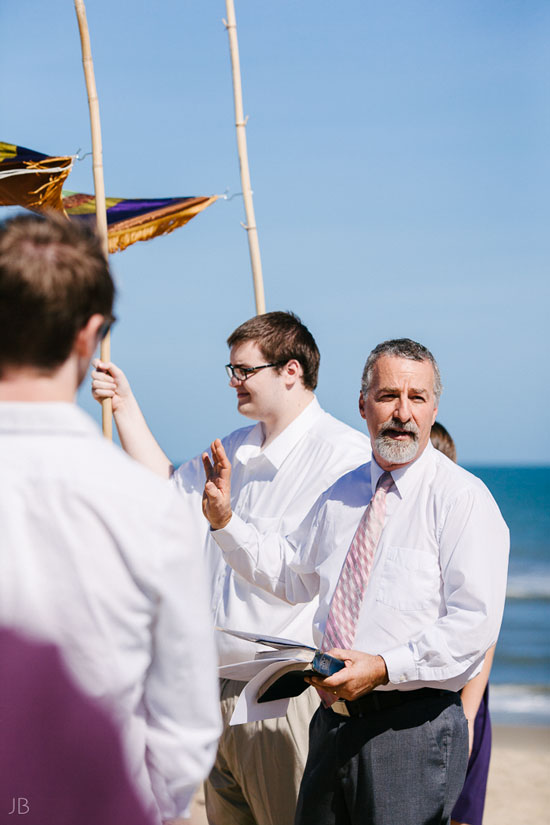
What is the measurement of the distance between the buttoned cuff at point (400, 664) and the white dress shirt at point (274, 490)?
1.01 m

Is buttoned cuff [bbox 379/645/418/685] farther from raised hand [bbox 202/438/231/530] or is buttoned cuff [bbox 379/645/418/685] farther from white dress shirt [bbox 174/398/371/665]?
white dress shirt [bbox 174/398/371/665]

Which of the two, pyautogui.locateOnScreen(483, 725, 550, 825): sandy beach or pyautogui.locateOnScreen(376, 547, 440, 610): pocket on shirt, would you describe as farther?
pyautogui.locateOnScreen(483, 725, 550, 825): sandy beach

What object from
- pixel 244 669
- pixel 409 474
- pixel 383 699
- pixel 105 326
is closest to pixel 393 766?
pixel 383 699

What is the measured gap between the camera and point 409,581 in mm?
2650

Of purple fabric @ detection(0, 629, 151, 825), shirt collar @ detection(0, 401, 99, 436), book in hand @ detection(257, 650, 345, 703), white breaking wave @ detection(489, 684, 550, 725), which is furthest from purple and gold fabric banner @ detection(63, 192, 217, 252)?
white breaking wave @ detection(489, 684, 550, 725)

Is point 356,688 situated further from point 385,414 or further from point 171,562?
point 171,562

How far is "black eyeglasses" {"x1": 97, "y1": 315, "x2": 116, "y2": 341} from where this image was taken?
147 cm

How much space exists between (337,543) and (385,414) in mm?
425

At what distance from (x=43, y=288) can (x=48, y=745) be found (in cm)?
67

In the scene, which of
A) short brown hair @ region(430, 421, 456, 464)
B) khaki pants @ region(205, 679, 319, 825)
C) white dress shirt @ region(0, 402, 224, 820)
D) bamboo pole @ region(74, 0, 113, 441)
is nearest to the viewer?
white dress shirt @ region(0, 402, 224, 820)

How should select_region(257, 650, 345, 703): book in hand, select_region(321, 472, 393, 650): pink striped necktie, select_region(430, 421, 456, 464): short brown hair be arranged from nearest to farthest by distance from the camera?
select_region(257, 650, 345, 703): book in hand → select_region(321, 472, 393, 650): pink striped necktie → select_region(430, 421, 456, 464): short brown hair

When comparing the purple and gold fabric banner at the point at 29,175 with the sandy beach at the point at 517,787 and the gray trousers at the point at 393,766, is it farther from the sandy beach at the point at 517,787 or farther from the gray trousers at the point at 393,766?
the gray trousers at the point at 393,766

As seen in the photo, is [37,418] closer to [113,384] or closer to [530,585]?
[113,384]

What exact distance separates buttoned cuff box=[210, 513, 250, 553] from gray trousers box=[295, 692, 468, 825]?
2.18ft
